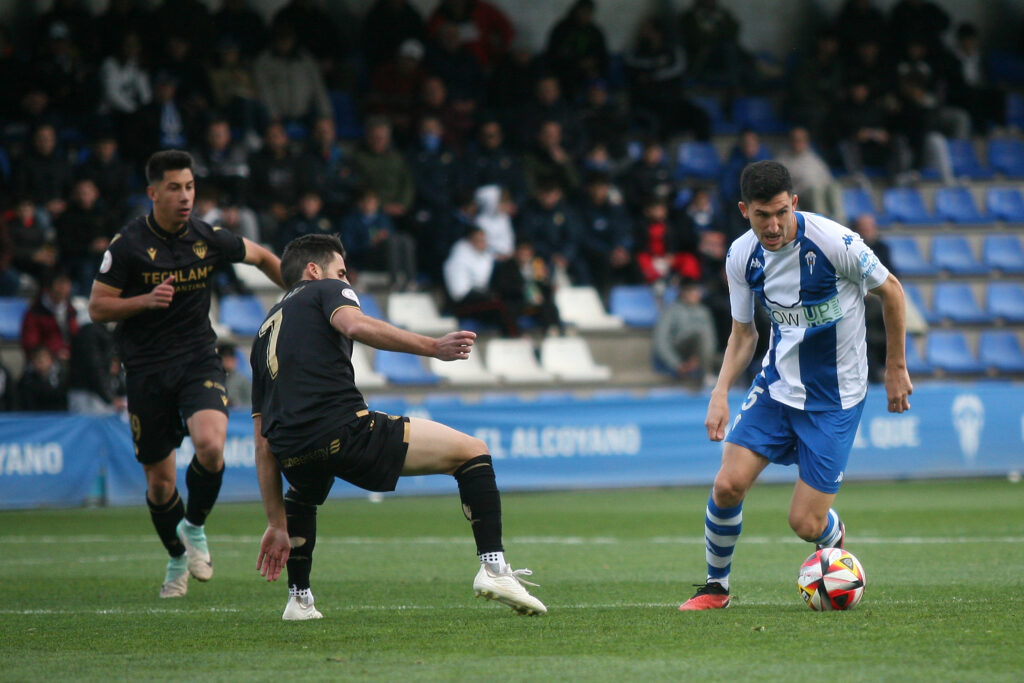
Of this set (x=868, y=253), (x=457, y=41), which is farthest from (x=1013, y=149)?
(x=868, y=253)

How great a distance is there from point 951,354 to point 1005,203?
3.46 meters

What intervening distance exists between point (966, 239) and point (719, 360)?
19.9 ft

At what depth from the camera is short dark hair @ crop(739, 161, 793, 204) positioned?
6.44m

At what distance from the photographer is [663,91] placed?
74.1 feet

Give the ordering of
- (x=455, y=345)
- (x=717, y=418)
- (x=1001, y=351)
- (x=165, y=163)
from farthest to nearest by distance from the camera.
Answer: (x=1001, y=351)
(x=165, y=163)
(x=717, y=418)
(x=455, y=345)

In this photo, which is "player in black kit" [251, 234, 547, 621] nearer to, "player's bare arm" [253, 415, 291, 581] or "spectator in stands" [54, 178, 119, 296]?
"player's bare arm" [253, 415, 291, 581]

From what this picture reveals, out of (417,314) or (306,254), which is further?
(417,314)

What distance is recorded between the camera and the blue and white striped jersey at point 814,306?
671cm

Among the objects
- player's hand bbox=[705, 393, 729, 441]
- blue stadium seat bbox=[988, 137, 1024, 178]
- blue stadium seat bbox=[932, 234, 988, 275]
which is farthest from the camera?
blue stadium seat bbox=[988, 137, 1024, 178]

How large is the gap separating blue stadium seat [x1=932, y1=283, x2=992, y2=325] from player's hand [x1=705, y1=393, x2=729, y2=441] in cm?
1538

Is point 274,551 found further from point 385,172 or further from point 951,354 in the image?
point 951,354

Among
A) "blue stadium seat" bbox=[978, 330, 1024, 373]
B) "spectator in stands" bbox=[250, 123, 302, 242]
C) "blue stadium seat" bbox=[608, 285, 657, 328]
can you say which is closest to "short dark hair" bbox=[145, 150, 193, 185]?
"spectator in stands" bbox=[250, 123, 302, 242]

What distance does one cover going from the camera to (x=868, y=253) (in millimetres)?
6684

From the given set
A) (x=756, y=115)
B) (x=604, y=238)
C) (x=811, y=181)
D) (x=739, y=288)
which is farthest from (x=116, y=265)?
(x=756, y=115)
